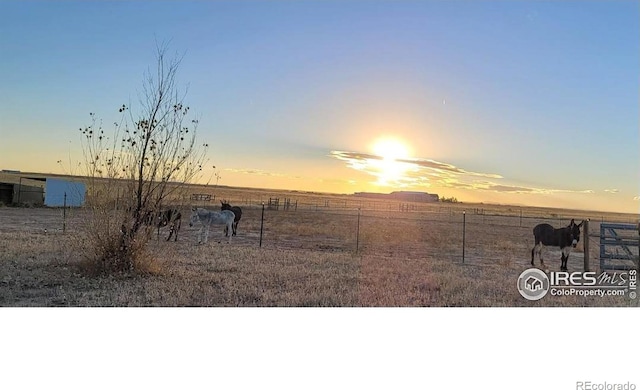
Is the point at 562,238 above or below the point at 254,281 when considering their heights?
above

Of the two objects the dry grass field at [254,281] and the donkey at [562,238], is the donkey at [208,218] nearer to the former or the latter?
the dry grass field at [254,281]

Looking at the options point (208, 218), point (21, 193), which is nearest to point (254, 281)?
point (208, 218)

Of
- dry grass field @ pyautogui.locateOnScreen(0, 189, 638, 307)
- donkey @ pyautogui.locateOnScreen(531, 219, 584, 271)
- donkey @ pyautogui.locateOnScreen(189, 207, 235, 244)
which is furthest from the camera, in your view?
donkey @ pyautogui.locateOnScreen(189, 207, 235, 244)

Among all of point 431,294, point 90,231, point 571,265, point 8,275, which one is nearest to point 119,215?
point 90,231

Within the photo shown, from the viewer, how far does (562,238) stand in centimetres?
1005

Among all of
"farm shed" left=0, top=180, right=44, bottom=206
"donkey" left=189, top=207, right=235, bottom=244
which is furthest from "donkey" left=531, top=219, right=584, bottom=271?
"farm shed" left=0, top=180, right=44, bottom=206

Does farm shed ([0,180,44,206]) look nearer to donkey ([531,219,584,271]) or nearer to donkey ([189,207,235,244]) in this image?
donkey ([189,207,235,244])

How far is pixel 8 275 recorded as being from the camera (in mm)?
6820

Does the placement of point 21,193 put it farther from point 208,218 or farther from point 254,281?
point 254,281

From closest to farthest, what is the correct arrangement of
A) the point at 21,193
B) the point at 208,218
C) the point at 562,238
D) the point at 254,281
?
the point at 254,281 < the point at 562,238 < the point at 208,218 < the point at 21,193

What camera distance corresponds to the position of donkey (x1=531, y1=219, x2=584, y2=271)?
9875 mm

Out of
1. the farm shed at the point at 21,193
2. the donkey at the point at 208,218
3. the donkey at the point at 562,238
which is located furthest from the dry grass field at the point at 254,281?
the farm shed at the point at 21,193

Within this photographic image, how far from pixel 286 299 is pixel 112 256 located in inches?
120
